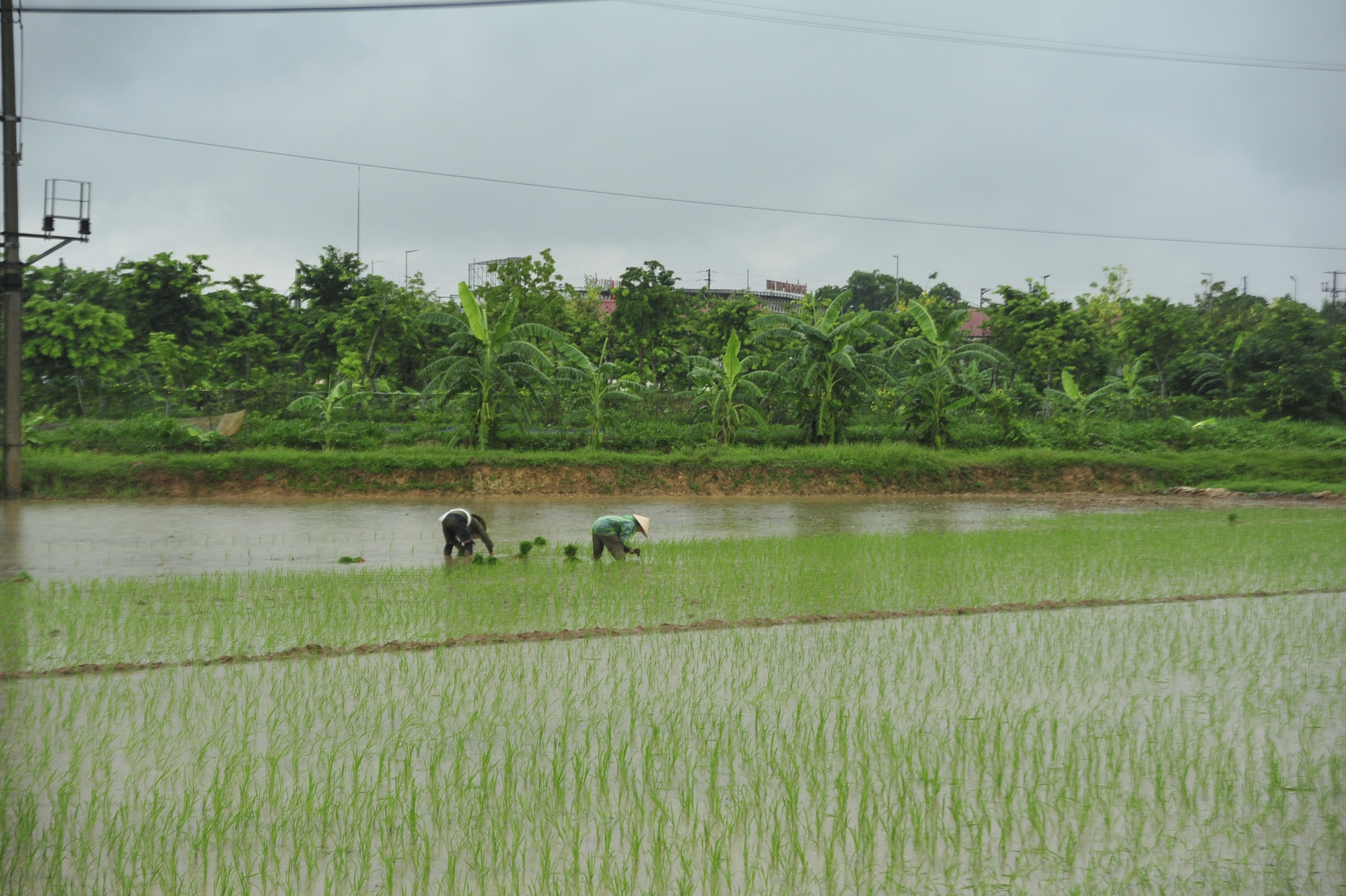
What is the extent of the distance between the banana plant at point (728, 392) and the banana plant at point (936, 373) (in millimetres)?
3488

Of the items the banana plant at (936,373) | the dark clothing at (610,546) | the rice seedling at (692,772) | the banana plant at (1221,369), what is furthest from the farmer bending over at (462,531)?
the banana plant at (1221,369)

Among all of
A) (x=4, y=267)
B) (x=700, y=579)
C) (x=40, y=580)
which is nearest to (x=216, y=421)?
(x=4, y=267)

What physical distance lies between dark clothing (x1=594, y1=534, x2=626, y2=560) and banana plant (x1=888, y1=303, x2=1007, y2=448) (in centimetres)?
1441

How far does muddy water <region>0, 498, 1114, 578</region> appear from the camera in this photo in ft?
35.2

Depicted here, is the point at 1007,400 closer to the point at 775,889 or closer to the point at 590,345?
the point at 590,345

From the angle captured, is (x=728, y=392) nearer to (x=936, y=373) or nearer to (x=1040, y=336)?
(x=936, y=373)

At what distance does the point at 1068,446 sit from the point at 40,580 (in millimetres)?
21672

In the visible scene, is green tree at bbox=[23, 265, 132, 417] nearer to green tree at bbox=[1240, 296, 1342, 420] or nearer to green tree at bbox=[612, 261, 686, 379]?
green tree at bbox=[612, 261, 686, 379]

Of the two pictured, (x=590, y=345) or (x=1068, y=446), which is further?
(x=590, y=345)

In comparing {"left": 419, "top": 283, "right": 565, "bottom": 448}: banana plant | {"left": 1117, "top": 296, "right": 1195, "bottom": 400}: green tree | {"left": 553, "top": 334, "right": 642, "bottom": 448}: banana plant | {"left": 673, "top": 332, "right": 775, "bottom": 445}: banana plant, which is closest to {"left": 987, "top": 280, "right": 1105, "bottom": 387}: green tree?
{"left": 1117, "top": 296, "right": 1195, "bottom": 400}: green tree

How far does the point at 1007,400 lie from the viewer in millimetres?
23781

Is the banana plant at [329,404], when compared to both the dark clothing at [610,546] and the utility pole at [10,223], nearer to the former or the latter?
the utility pole at [10,223]

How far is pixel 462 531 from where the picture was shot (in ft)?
33.6

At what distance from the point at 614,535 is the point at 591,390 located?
13.4m
